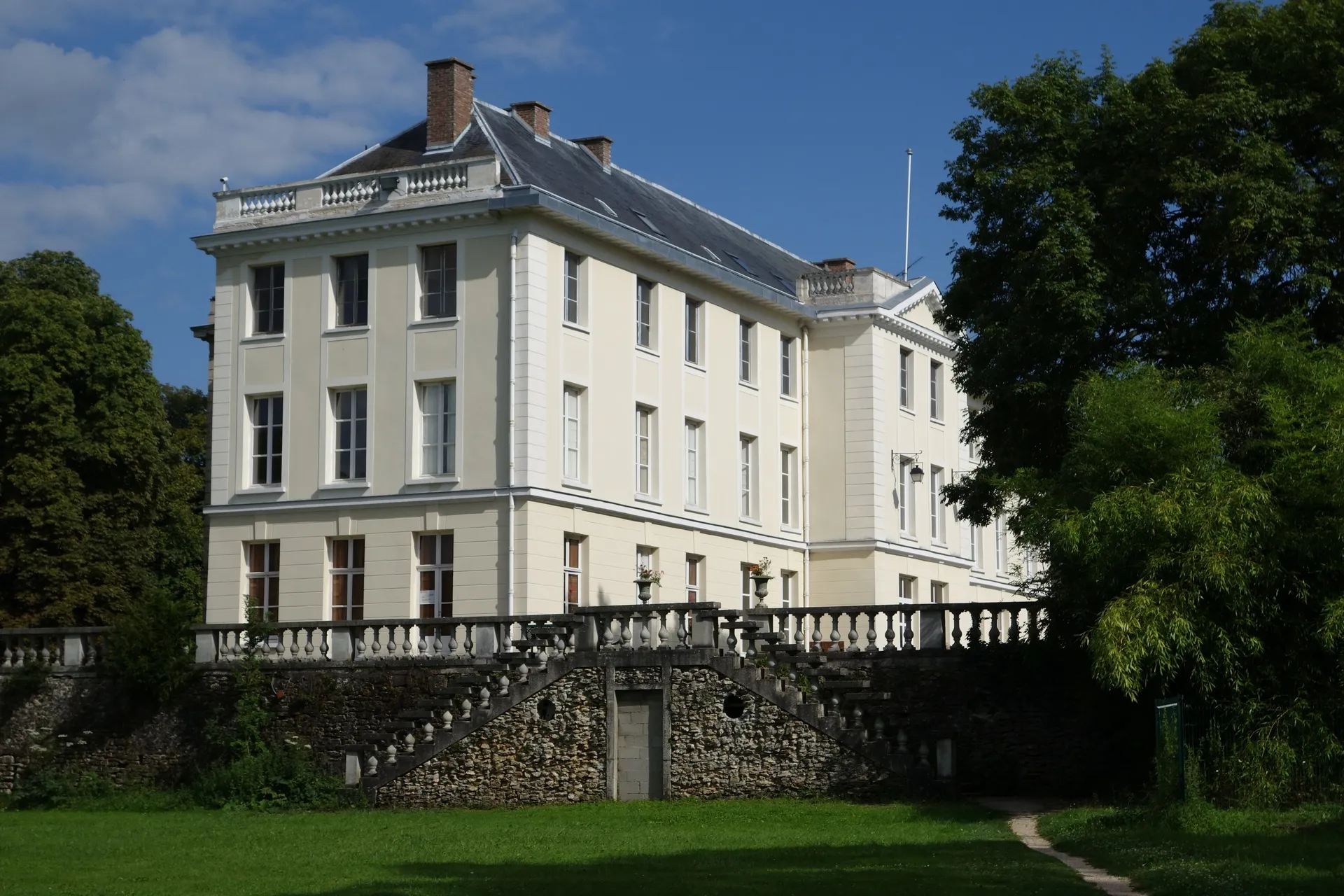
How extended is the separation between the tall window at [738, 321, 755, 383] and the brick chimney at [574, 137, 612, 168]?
17.2 ft

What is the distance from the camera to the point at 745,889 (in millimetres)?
18000

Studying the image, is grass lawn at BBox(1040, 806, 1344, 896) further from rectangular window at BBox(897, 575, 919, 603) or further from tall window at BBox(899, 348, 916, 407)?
tall window at BBox(899, 348, 916, 407)

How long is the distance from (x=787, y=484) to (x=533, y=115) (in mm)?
10779

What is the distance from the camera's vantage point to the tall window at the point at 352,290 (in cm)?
4184

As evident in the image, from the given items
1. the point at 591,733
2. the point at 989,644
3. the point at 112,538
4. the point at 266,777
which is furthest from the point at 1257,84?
the point at 112,538

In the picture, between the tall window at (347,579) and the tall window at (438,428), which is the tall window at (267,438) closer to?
the tall window at (347,579)

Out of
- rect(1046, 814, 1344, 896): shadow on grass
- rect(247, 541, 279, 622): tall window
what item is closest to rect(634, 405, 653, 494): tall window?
rect(247, 541, 279, 622): tall window

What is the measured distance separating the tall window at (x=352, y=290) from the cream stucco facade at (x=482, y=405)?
A: 12cm

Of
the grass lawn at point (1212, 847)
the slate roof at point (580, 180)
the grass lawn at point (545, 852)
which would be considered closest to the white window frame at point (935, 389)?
the slate roof at point (580, 180)

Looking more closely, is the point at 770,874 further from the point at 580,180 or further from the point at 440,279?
the point at 580,180

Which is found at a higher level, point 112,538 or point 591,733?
point 112,538

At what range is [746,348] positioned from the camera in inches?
1901

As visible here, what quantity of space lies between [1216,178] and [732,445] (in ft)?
62.6

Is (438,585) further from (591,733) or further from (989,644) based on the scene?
(989,644)
